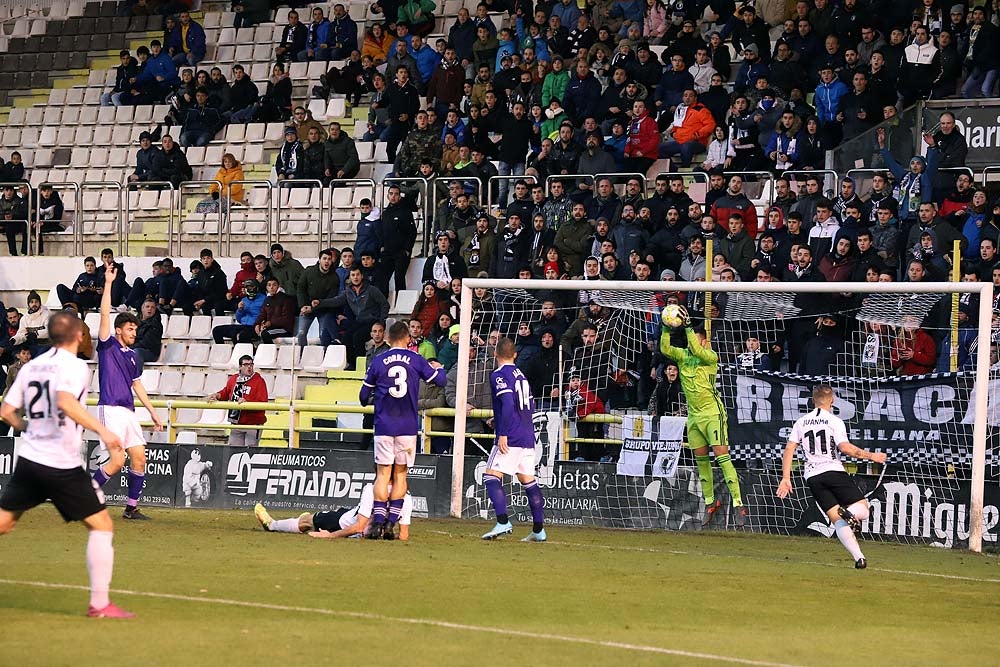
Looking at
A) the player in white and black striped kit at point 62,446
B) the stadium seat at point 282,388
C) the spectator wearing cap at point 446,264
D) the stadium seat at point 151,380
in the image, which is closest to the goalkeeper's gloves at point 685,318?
the spectator wearing cap at point 446,264

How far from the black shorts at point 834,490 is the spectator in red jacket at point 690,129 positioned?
10422 millimetres

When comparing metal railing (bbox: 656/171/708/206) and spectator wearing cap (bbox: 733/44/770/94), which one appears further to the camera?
spectator wearing cap (bbox: 733/44/770/94)

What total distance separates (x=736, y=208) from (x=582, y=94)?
4.29 metres

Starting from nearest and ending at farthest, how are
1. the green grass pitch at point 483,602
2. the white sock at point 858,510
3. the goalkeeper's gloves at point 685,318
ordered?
the green grass pitch at point 483,602
the white sock at point 858,510
the goalkeeper's gloves at point 685,318

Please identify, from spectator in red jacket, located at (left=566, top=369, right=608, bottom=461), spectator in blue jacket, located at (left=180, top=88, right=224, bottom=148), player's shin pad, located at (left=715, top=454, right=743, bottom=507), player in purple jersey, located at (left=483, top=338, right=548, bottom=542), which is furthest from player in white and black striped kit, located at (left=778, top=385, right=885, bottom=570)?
spectator in blue jacket, located at (left=180, top=88, right=224, bottom=148)

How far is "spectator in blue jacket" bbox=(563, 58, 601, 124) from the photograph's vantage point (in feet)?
79.2

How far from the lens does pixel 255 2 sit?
1260 inches

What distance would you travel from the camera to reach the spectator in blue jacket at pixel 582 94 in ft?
79.2

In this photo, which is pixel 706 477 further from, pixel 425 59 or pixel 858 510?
pixel 425 59

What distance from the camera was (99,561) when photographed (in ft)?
29.1

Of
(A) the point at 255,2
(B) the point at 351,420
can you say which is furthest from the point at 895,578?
(A) the point at 255,2

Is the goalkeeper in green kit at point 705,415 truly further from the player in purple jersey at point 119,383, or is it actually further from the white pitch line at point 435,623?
the white pitch line at point 435,623

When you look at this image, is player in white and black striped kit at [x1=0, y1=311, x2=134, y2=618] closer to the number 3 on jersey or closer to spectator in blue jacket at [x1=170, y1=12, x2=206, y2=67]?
the number 3 on jersey

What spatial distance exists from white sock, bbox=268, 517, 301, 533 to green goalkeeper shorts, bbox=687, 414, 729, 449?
16.1 feet
